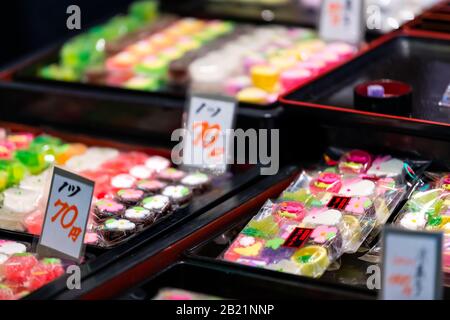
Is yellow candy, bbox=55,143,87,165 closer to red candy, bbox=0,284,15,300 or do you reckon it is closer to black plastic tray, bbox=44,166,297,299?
black plastic tray, bbox=44,166,297,299

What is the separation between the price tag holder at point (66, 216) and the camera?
7.95 feet

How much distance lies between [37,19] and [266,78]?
247 cm

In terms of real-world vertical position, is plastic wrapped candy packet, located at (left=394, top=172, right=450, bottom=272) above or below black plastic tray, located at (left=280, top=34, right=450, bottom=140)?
below

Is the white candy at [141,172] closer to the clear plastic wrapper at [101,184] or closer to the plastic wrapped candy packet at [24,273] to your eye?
the clear plastic wrapper at [101,184]

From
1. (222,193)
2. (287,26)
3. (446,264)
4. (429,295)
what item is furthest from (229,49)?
(429,295)

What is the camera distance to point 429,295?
6.48 feet

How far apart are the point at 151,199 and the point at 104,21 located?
1.73 m

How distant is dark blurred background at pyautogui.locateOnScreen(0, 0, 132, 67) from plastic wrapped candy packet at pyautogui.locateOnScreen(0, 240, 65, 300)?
10.1 ft

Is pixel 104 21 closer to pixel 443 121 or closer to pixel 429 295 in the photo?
pixel 443 121

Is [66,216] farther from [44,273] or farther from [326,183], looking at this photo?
[326,183]

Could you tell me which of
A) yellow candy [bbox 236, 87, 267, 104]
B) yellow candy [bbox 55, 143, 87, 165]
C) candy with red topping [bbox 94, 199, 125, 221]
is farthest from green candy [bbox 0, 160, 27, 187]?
yellow candy [bbox 236, 87, 267, 104]

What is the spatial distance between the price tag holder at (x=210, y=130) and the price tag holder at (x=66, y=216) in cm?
68

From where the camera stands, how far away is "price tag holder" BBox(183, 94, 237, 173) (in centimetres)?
302
